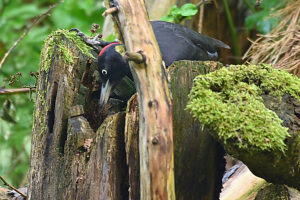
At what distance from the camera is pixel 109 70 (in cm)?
271

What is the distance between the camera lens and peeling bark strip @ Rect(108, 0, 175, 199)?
63.6 inches

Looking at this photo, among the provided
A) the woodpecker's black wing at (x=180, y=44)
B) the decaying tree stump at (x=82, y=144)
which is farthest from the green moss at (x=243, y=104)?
the woodpecker's black wing at (x=180, y=44)

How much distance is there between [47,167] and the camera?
2.24 metres

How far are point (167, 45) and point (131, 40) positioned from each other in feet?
4.49

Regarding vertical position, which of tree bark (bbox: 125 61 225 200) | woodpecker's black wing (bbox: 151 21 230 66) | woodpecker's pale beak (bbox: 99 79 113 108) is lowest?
tree bark (bbox: 125 61 225 200)

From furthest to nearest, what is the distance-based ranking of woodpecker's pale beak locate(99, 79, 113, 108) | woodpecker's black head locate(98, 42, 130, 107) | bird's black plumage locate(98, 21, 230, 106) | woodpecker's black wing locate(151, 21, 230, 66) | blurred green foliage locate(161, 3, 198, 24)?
1. blurred green foliage locate(161, 3, 198, 24)
2. woodpecker's black wing locate(151, 21, 230, 66)
3. bird's black plumage locate(98, 21, 230, 106)
4. woodpecker's black head locate(98, 42, 130, 107)
5. woodpecker's pale beak locate(99, 79, 113, 108)

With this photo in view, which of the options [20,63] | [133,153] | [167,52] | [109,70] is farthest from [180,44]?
[20,63]

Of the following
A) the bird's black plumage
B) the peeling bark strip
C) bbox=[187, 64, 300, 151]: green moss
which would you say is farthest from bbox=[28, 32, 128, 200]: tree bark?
bbox=[187, 64, 300, 151]: green moss

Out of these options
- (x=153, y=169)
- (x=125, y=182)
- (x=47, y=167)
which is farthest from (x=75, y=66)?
(x=153, y=169)

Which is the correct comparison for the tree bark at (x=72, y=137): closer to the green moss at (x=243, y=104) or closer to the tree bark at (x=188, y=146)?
the tree bark at (x=188, y=146)

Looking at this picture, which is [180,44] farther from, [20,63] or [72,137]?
[20,63]

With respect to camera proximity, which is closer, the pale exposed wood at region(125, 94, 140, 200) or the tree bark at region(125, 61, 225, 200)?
the pale exposed wood at region(125, 94, 140, 200)

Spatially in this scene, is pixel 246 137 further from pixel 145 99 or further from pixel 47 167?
pixel 47 167

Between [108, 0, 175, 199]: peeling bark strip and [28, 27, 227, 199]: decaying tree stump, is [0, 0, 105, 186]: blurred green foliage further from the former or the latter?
[108, 0, 175, 199]: peeling bark strip
